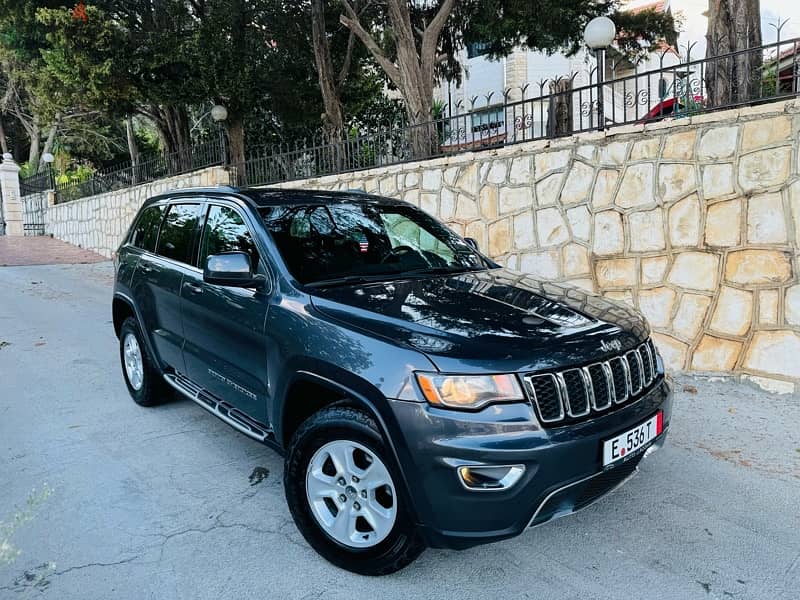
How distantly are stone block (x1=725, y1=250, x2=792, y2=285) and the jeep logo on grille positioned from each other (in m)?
3.01

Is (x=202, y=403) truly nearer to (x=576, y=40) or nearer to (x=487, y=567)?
(x=487, y=567)

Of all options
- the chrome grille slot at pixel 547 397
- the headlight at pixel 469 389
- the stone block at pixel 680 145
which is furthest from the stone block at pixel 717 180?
the headlight at pixel 469 389

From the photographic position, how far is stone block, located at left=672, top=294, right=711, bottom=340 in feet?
17.2

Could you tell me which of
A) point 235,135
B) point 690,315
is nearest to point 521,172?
point 690,315

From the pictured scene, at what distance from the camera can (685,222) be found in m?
5.33

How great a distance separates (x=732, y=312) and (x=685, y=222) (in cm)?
89

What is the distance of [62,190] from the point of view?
21.1 metres

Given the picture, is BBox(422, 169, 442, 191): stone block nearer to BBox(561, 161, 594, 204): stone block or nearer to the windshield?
BBox(561, 161, 594, 204): stone block

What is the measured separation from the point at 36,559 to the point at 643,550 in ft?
9.30

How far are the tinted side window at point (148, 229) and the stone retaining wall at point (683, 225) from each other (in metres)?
3.46

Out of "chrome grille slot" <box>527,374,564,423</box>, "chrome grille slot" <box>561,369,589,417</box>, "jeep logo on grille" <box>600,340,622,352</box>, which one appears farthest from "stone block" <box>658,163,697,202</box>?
"chrome grille slot" <box>527,374,564,423</box>

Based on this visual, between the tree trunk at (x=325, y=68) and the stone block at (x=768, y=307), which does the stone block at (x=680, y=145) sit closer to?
the stone block at (x=768, y=307)

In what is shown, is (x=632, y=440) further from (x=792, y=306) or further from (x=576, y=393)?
Answer: (x=792, y=306)

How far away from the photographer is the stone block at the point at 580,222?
19.8 ft
